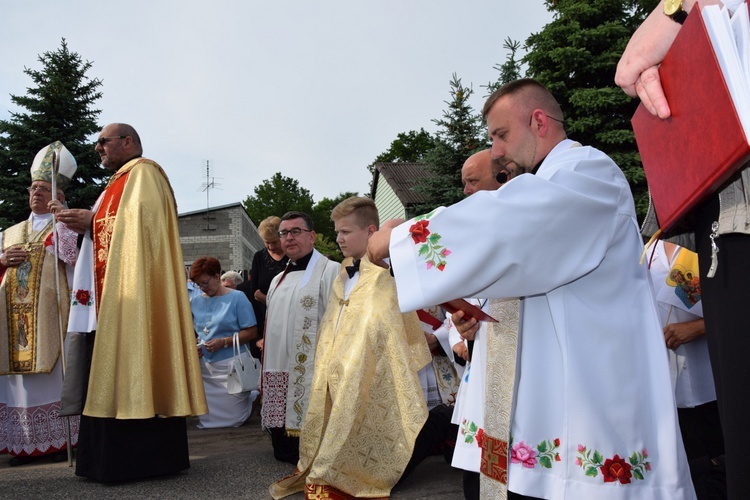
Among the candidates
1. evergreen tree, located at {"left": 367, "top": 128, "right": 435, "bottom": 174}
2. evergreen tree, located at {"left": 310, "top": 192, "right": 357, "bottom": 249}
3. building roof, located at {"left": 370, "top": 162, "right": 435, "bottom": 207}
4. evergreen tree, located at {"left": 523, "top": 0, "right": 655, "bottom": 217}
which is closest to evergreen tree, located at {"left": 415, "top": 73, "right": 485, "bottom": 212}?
evergreen tree, located at {"left": 523, "top": 0, "right": 655, "bottom": 217}

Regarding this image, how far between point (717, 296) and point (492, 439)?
3.57ft

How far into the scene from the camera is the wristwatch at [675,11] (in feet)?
4.81

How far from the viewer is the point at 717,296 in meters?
1.38

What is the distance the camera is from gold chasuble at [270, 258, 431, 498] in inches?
162

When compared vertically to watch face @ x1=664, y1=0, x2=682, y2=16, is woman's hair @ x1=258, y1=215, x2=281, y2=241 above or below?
above

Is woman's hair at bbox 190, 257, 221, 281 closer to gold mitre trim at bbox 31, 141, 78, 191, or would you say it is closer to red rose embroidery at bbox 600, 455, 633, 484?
gold mitre trim at bbox 31, 141, 78, 191

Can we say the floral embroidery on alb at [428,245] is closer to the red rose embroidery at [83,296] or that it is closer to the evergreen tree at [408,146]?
the red rose embroidery at [83,296]

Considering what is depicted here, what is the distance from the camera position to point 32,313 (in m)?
5.94

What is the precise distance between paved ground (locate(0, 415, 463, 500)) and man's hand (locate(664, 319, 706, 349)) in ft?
5.28

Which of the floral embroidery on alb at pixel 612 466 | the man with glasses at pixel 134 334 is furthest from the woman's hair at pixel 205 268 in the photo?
the floral embroidery on alb at pixel 612 466

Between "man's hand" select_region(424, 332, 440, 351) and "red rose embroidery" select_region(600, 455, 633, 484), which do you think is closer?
"red rose embroidery" select_region(600, 455, 633, 484)

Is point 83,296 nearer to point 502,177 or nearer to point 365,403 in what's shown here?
point 365,403

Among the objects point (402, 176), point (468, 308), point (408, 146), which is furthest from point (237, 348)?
point (408, 146)

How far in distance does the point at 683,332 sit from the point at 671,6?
8.49 ft
